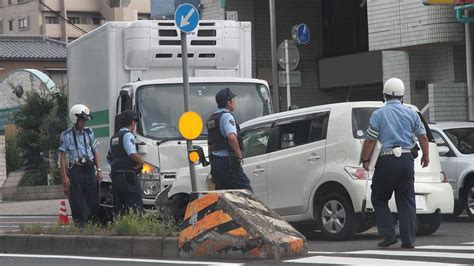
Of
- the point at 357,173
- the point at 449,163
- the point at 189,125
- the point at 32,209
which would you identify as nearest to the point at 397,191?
the point at 357,173

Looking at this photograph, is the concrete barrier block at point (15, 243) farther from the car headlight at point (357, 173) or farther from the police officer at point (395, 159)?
the police officer at point (395, 159)

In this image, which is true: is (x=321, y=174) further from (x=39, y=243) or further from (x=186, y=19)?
(x=39, y=243)

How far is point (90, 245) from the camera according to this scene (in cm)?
1150

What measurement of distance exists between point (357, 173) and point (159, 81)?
3.93m

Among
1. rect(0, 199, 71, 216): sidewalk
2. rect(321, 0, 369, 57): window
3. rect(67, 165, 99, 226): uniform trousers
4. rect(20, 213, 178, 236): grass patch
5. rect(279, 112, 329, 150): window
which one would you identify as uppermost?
rect(321, 0, 369, 57): window

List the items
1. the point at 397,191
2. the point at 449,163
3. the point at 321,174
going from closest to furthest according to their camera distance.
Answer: the point at 397,191
the point at 321,174
the point at 449,163

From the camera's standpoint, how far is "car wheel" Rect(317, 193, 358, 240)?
40.5 feet

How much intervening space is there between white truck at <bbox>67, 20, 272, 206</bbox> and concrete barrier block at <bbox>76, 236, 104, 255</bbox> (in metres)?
2.70

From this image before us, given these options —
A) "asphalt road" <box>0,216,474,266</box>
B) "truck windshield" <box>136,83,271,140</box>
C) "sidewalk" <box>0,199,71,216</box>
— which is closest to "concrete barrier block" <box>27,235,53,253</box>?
"asphalt road" <box>0,216,474,266</box>

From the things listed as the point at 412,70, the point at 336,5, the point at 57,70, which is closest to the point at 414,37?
the point at 412,70

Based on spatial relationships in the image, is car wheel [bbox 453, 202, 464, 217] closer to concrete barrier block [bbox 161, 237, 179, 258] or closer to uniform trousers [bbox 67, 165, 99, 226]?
uniform trousers [bbox 67, 165, 99, 226]

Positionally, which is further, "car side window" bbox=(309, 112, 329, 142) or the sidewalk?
the sidewalk

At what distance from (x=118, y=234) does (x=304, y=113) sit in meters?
3.17

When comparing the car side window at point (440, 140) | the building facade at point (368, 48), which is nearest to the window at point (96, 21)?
the building facade at point (368, 48)
